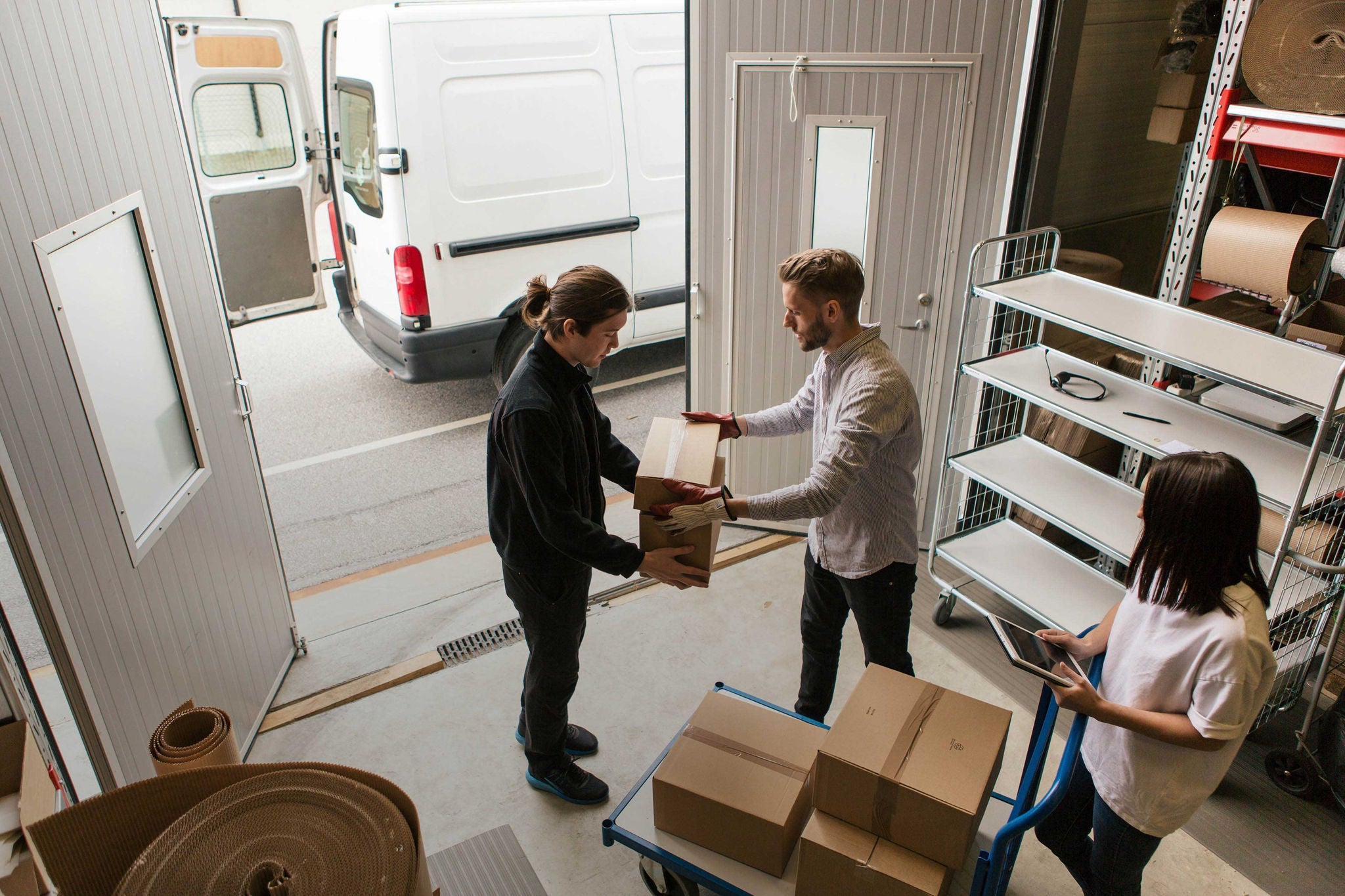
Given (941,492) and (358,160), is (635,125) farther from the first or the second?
(941,492)

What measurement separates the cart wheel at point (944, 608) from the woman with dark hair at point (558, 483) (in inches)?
60.5

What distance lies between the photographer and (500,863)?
9.00 ft

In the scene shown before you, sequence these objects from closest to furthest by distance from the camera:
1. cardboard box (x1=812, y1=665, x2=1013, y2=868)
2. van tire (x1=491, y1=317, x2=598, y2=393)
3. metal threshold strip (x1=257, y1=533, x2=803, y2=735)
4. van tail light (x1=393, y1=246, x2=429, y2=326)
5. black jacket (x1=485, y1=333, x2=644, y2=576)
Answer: cardboard box (x1=812, y1=665, x2=1013, y2=868)
black jacket (x1=485, y1=333, x2=644, y2=576)
metal threshold strip (x1=257, y1=533, x2=803, y2=735)
van tail light (x1=393, y1=246, x2=429, y2=326)
van tire (x1=491, y1=317, x2=598, y2=393)

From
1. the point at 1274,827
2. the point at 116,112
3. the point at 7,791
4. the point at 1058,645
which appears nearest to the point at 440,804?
the point at 7,791

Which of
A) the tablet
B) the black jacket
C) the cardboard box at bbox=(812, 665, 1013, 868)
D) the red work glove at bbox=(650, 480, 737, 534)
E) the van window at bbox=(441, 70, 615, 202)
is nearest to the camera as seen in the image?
the tablet

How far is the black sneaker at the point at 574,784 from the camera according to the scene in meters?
2.92

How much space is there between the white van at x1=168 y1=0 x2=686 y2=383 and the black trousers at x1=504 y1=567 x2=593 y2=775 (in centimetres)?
279

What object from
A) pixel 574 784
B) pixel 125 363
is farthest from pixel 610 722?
pixel 125 363

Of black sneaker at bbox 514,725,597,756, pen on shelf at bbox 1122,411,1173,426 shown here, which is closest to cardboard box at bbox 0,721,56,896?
black sneaker at bbox 514,725,597,756

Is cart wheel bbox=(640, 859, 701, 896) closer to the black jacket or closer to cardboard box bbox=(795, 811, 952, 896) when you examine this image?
cardboard box bbox=(795, 811, 952, 896)

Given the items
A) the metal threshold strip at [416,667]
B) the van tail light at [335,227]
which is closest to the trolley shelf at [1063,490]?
the metal threshold strip at [416,667]

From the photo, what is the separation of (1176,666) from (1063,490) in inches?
56.9

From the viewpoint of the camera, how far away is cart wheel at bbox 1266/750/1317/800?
287 cm

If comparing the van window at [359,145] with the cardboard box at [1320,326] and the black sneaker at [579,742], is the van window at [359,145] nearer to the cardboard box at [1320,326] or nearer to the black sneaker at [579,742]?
the black sneaker at [579,742]
